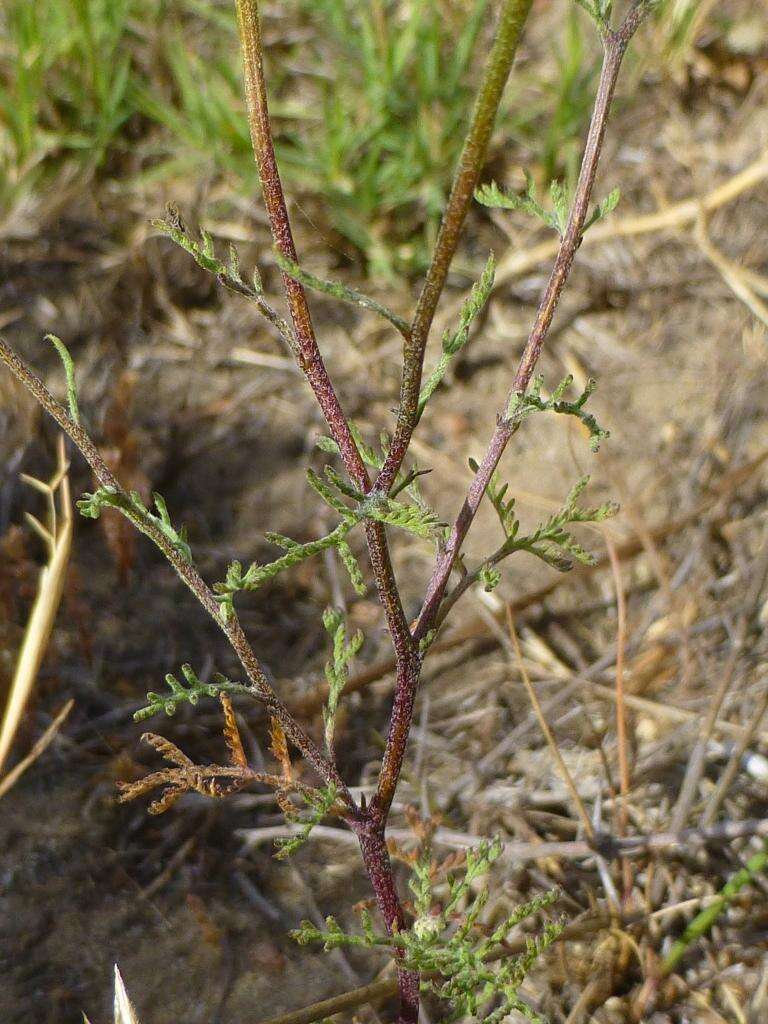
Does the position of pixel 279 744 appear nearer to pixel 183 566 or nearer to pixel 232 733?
pixel 232 733

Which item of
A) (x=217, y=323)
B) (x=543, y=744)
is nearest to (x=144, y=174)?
(x=217, y=323)

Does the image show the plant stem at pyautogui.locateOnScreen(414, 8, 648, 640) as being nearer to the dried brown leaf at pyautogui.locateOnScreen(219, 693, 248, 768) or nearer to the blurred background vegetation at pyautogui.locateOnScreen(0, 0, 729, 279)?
the dried brown leaf at pyautogui.locateOnScreen(219, 693, 248, 768)

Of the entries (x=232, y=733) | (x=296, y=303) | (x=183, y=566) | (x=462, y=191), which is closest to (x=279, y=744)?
(x=232, y=733)

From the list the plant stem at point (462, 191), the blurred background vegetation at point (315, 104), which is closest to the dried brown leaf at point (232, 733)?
the plant stem at point (462, 191)

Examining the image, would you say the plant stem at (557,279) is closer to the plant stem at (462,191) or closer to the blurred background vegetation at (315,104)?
the plant stem at (462,191)

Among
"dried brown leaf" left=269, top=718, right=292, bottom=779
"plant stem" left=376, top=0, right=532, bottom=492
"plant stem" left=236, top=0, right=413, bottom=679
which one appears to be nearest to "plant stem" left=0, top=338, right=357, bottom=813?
"dried brown leaf" left=269, top=718, right=292, bottom=779

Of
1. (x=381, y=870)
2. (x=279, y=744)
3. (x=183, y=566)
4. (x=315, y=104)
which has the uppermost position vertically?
(x=315, y=104)
